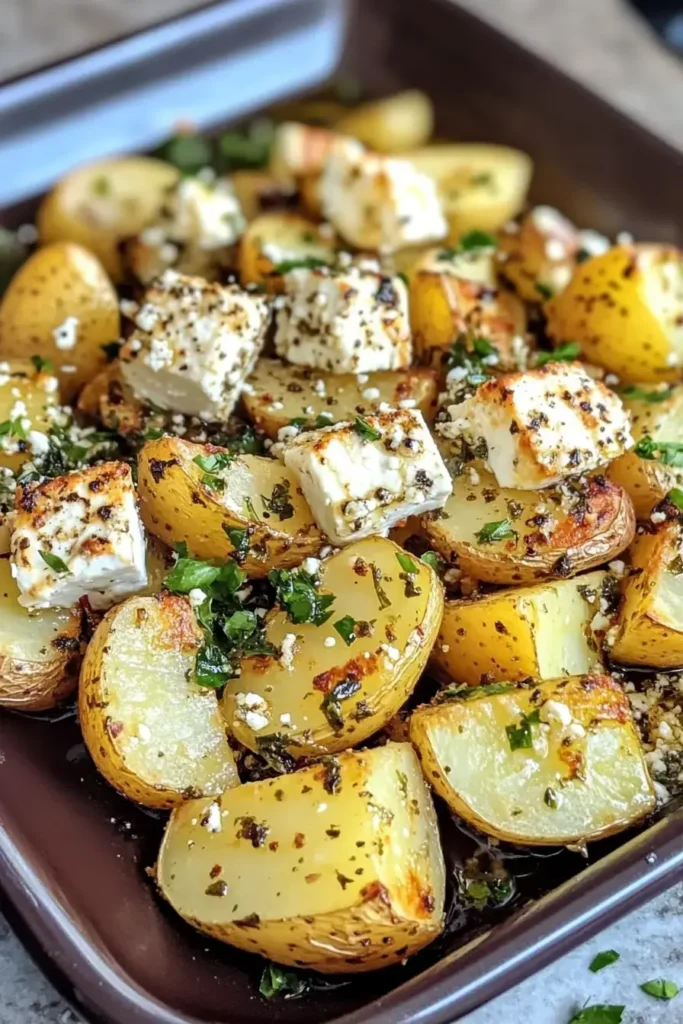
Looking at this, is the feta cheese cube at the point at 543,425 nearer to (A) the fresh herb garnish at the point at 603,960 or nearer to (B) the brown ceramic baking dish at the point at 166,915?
(B) the brown ceramic baking dish at the point at 166,915

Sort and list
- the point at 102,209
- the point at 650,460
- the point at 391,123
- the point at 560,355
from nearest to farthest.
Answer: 1. the point at 650,460
2. the point at 560,355
3. the point at 102,209
4. the point at 391,123

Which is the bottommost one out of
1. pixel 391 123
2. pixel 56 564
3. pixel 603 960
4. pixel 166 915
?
pixel 603 960

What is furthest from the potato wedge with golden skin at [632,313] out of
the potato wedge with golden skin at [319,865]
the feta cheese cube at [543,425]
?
the potato wedge with golden skin at [319,865]

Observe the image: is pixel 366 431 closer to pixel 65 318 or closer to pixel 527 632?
pixel 527 632

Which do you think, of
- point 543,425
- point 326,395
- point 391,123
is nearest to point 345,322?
point 326,395

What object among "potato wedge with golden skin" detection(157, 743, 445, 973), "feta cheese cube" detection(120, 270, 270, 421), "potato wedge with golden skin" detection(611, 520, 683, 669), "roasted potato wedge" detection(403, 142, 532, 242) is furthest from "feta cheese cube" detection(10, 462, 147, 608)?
"roasted potato wedge" detection(403, 142, 532, 242)

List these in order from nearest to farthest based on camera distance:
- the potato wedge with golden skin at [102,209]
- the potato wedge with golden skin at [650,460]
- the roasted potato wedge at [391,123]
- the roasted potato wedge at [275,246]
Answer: the potato wedge with golden skin at [650,460] < the roasted potato wedge at [275,246] < the potato wedge with golden skin at [102,209] < the roasted potato wedge at [391,123]
